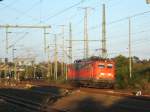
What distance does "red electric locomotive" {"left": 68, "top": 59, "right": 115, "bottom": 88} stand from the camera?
185 ft

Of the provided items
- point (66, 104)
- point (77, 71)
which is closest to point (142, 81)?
point (77, 71)

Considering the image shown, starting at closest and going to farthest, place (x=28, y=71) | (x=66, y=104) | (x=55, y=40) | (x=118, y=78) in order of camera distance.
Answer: (x=66, y=104)
(x=118, y=78)
(x=55, y=40)
(x=28, y=71)

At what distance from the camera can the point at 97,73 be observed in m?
56.4

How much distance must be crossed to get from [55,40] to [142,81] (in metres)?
30.1

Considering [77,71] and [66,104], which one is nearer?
[66,104]

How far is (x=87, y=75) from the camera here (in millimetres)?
57344

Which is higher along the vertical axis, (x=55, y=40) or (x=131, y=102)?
(x=55, y=40)

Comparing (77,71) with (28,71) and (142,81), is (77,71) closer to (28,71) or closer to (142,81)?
(142,81)

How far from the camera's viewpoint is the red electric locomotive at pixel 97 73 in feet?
185

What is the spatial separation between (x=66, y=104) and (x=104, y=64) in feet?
88.5

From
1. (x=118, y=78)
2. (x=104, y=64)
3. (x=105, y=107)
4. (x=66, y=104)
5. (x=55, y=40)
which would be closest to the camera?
(x=105, y=107)

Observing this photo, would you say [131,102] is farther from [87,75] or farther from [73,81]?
[73,81]

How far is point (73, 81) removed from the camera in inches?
2539

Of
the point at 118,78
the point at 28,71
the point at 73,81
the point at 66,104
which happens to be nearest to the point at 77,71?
the point at 73,81
